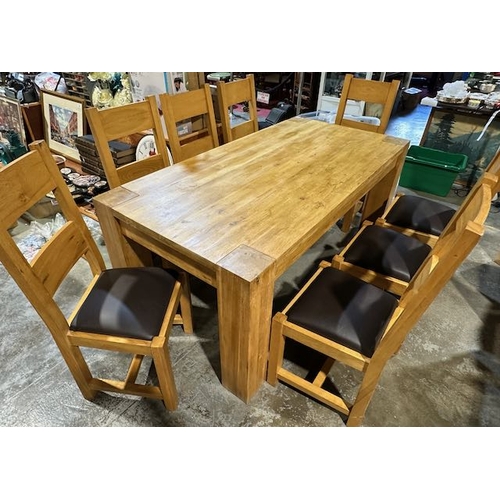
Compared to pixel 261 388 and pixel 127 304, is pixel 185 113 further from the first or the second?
pixel 261 388

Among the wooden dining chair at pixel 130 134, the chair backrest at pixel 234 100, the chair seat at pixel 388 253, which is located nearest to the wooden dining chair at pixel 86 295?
the wooden dining chair at pixel 130 134

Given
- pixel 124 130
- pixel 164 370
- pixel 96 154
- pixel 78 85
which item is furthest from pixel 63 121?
pixel 164 370

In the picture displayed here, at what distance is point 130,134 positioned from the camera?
169cm

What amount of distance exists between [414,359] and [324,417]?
22.8 inches

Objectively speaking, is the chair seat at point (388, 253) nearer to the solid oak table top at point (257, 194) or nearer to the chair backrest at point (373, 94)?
the solid oak table top at point (257, 194)

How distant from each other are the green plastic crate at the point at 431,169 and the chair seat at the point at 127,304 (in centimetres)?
256

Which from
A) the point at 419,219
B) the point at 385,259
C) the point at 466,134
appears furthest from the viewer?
the point at 466,134

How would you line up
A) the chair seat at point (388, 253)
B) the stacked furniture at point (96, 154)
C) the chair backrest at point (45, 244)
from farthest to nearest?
1. the stacked furniture at point (96, 154)
2. the chair seat at point (388, 253)
3. the chair backrest at point (45, 244)

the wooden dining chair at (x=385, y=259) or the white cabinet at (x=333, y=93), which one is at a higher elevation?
the white cabinet at (x=333, y=93)

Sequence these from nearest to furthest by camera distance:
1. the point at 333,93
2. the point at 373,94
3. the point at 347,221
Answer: the point at 373,94
the point at 347,221
the point at 333,93

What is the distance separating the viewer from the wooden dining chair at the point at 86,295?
100 cm

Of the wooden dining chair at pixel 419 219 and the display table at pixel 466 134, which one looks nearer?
the wooden dining chair at pixel 419 219

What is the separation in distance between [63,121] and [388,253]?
314 centimetres

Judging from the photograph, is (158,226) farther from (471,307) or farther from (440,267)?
(471,307)
